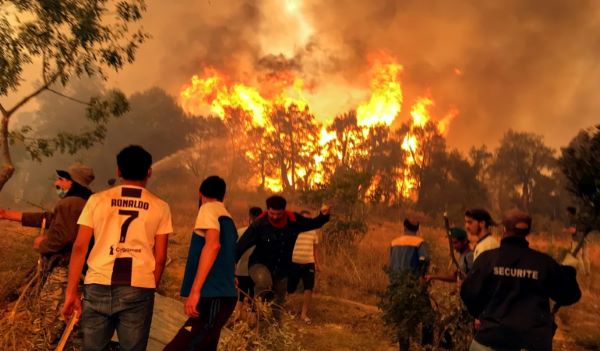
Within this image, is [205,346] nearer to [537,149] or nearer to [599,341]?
[599,341]

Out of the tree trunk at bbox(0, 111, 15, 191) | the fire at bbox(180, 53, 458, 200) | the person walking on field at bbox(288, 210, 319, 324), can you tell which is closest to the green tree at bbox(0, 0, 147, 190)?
the tree trunk at bbox(0, 111, 15, 191)

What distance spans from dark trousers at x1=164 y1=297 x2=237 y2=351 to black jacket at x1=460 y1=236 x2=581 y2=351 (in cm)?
195

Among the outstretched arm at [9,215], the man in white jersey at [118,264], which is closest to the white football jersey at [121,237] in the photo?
the man in white jersey at [118,264]

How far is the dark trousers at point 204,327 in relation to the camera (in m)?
3.94

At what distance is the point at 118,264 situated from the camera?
10.9 feet

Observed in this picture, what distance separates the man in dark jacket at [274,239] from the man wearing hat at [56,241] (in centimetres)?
191

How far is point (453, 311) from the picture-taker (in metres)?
5.59

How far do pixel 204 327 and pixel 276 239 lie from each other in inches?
86.9

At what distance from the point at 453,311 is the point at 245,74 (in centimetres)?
4047

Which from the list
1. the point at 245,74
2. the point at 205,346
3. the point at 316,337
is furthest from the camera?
the point at 245,74

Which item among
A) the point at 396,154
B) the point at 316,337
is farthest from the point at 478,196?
the point at 316,337

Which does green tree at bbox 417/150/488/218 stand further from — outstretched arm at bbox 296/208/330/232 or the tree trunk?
outstretched arm at bbox 296/208/330/232

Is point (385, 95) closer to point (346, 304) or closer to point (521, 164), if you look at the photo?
point (521, 164)

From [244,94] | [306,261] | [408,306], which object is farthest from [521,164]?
[408,306]
